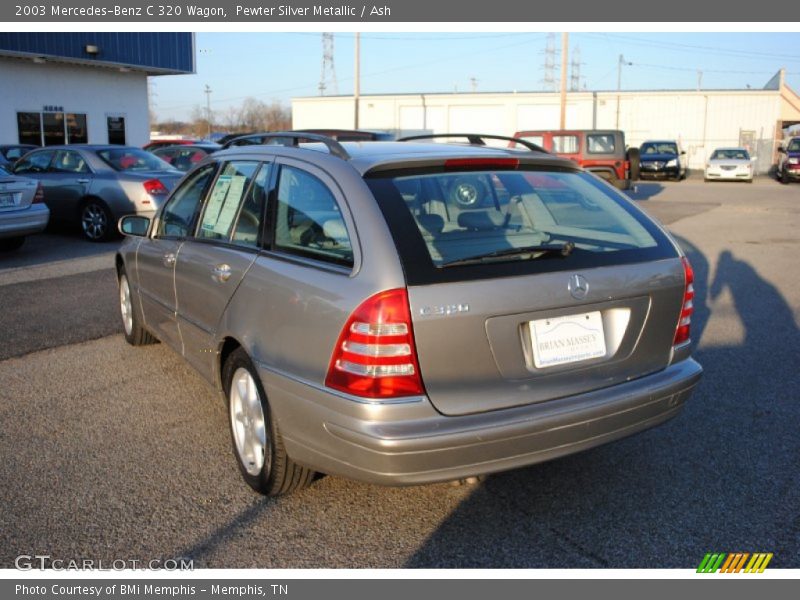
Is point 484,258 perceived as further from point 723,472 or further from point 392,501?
point 723,472

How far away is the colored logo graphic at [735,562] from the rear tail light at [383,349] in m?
1.34

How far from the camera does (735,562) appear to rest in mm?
3080

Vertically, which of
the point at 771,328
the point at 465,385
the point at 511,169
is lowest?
the point at 771,328

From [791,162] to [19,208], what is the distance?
31.3 meters

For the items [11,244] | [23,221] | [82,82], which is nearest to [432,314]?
[23,221]

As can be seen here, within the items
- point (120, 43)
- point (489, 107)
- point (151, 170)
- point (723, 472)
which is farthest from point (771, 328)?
point (489, 107)

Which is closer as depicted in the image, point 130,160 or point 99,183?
point 99,183

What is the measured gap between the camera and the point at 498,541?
3.22 meters

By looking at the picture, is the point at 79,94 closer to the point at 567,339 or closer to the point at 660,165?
the point at 660,165

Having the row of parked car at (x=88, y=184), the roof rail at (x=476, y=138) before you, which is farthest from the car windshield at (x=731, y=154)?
the roof rail at (x=476, y=138)

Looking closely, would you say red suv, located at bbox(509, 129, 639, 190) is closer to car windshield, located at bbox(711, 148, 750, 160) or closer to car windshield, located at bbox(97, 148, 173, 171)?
car windshield, located at bbox(97, 148, 173, 171)

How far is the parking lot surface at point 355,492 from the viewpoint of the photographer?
318 centimetres

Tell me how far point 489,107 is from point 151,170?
40.9 m

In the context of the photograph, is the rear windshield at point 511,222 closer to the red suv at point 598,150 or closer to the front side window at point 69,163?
the front side window at point 69,163
